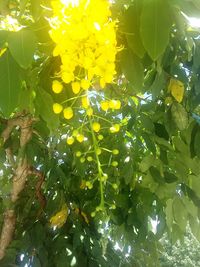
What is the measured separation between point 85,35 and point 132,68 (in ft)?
0.85

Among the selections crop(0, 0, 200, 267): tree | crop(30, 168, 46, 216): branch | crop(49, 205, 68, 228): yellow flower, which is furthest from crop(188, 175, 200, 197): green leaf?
crop(30, 168, 46, 216): branch

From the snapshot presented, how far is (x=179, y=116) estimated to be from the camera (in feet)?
4.41

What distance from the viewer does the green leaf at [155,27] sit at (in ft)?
2.80

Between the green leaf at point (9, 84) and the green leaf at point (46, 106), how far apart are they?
0.21 meters

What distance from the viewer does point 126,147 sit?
5.41 feet

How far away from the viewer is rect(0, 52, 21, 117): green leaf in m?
0.91

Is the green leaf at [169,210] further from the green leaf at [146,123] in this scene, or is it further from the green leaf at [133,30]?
the green leaf at [133,30]

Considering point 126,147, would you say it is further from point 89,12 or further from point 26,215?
point 89,12

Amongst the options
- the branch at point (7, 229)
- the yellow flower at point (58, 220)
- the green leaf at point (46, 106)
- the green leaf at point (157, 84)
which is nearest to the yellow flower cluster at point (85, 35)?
the green leaf at point (46, 106)

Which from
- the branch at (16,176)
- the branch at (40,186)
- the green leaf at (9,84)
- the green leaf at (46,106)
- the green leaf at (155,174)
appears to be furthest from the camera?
the branch at (40,186)

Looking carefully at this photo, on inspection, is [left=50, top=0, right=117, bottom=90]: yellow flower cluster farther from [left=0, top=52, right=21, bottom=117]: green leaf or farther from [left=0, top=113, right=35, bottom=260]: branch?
[left=0, top=113, right=35, bottom=260]: branch

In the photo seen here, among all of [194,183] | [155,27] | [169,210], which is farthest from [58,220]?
[155,27]

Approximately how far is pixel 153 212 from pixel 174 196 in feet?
0.90

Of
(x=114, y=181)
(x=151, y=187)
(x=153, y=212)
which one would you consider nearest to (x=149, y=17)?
(x=151, y=187)
